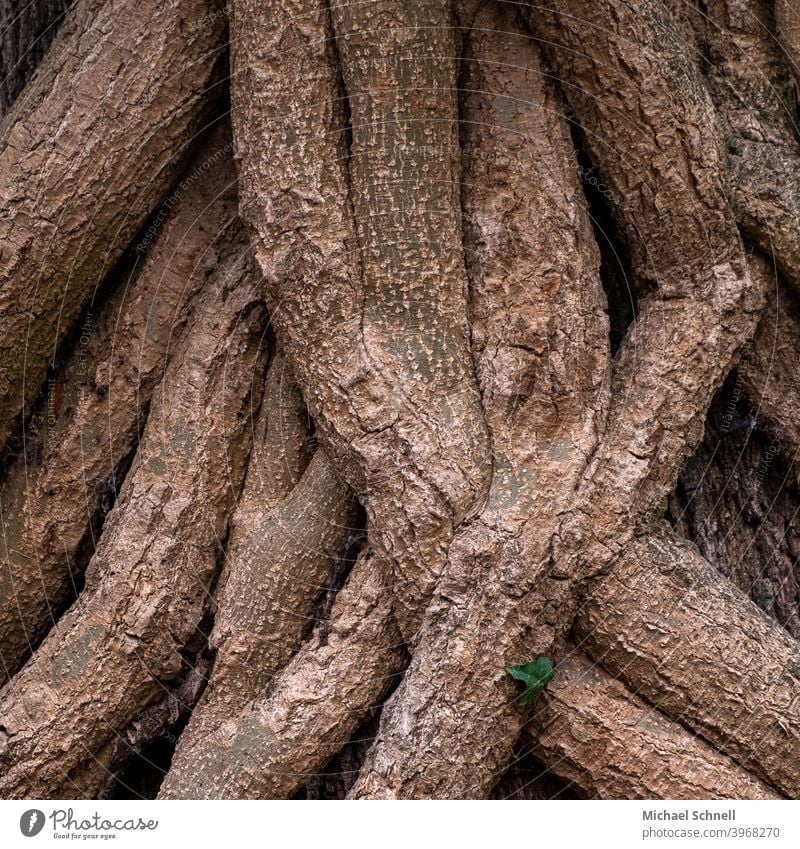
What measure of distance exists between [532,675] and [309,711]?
2.38ft

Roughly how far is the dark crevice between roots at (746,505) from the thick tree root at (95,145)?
7.20 feet

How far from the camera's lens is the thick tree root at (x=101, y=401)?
11.2ft

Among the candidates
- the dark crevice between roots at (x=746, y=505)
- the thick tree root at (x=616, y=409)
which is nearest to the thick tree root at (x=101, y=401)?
the thick tree root at (x=616, y=409)

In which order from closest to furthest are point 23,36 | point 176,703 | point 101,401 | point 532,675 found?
point 532,675 < point 176,703 < point 101,401 < point 23,36

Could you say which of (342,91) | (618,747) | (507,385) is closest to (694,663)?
(618,747)

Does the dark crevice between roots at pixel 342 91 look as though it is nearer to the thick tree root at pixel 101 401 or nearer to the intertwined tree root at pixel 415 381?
the intertwined tree root at pixel 415 381

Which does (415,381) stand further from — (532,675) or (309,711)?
(309,711)

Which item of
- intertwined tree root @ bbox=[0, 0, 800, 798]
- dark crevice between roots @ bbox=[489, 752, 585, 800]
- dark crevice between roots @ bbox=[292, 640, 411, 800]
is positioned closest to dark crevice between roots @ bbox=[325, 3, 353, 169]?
intertwined tree root @ bbox=[0, 0, 800, 798]

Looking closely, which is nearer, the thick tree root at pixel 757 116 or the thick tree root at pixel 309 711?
the thick tree root at pixel 309 711

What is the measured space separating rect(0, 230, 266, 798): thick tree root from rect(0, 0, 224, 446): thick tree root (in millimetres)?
423

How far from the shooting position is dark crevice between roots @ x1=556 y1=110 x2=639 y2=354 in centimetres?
321

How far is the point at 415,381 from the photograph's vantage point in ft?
9.74

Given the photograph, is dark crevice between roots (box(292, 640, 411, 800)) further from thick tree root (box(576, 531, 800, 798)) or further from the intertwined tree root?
thick tree root (box(576, 531, 800, 798))

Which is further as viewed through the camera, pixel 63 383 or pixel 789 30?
pixel 63 383
